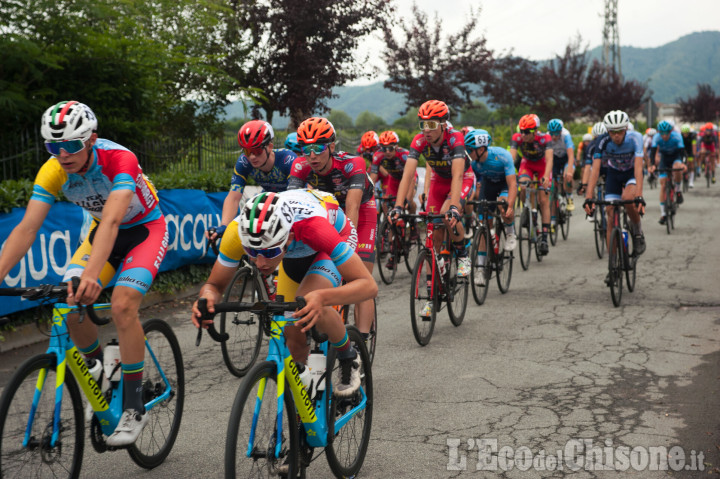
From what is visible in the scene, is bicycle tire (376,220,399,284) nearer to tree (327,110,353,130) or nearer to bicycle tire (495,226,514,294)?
bicycle tire (495,226,514,294)

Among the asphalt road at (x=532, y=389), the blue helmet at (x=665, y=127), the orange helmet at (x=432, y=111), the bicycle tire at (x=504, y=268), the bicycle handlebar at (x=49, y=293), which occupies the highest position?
the orange helmet at (x=432, y=111)

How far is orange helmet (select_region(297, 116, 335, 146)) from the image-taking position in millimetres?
5402

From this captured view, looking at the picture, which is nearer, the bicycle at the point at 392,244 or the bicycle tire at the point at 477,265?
the bicycle tire at the point at 477,265

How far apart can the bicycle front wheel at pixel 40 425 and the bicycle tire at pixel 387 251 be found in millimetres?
7024

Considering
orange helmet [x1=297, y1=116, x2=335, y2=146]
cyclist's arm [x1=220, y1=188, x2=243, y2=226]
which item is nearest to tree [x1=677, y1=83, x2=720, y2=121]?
cyclist's arm [x1=220, y1=188, x2=243, y2=226]

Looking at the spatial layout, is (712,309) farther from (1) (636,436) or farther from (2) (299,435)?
(2) (299,435)

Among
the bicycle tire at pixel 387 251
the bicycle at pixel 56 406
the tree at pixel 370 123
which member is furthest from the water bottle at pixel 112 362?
the tree at pixel 370 123

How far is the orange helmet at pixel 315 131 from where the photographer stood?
5.40 metres

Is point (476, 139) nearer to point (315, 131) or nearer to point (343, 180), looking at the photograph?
point (343, 180)

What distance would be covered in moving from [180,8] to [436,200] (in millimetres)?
8803

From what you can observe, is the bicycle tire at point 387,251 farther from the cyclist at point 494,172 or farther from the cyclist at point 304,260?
the cyclist at point 304,260

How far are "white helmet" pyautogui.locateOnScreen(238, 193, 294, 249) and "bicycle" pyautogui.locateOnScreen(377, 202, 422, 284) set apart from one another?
22.9 ft

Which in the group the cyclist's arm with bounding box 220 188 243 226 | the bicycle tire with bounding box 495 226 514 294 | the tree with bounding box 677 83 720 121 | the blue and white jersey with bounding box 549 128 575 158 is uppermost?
the tree with bounding box 677 83 720 121

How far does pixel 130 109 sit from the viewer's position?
42.8 feet
